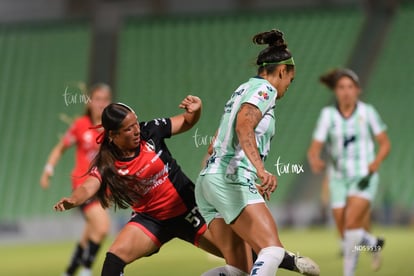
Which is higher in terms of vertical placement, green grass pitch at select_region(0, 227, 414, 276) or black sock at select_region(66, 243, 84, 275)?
black sock at select_region(66, 243, 84, 275)

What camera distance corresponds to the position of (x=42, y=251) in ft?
41.3

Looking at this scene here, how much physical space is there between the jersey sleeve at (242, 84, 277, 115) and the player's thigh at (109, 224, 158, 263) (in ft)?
4.66

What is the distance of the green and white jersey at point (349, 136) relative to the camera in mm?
8047

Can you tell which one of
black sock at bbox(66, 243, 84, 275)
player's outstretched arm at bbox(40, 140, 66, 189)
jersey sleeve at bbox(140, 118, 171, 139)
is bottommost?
black sock at bbox(66, 243, 84, 275)

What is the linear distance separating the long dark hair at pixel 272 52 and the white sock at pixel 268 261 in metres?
1.11

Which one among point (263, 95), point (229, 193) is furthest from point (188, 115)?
point (263, 95)

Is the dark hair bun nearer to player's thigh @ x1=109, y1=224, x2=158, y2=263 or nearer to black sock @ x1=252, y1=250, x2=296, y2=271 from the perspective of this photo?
black sock @ x1=252, y1=250, x2=296, y2=271

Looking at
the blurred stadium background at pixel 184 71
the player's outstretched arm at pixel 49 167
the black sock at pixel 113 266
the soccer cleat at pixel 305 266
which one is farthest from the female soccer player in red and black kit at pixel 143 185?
the blurred stadium background at pixel 184 71

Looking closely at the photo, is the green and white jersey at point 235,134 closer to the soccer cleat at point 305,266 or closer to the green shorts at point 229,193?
the green shorts at point 229,193

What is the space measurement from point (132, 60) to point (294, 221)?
5.48 m

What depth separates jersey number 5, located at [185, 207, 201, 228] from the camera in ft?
19.3

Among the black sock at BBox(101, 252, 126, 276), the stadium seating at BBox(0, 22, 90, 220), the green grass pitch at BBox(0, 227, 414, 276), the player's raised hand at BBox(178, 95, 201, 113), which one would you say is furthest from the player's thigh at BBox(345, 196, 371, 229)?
the stadium seating at BBox(0, 22, 90, 220)

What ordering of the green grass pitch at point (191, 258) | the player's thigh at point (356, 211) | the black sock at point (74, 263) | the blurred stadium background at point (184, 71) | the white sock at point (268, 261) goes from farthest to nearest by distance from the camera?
the blurred stadium background at point (184, 71) < the green grass pitch at point (191, 258) < the black sock at point (74, 263) < the player's thigh at point (356, 211) < the white sock at point (268, 261)

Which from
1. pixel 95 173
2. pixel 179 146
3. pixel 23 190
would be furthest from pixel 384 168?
pixel 95 173
